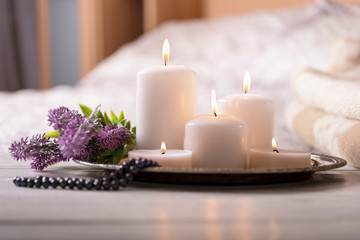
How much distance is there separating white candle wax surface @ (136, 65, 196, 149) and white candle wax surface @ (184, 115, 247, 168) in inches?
2.9

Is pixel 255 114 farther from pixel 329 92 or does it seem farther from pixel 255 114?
pixel 329 92

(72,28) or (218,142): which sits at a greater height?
(72,28)

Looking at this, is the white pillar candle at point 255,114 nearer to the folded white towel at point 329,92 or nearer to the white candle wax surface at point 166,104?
the white candle wax surface at point 166,104

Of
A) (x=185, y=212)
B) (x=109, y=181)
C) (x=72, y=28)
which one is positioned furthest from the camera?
(x=72, y=28)

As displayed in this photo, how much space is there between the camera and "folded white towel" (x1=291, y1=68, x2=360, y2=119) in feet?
2.79

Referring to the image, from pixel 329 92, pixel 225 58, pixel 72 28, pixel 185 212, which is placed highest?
pixel 72 28

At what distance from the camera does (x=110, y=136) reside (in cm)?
68

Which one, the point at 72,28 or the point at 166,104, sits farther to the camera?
the point at 72,28

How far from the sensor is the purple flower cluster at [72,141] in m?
0.63

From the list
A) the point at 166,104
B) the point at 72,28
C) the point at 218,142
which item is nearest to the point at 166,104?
the point at 166,104

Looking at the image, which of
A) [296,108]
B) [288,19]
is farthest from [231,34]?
[296,108]

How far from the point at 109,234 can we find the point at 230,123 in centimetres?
26

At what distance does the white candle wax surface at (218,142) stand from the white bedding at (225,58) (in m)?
0.67

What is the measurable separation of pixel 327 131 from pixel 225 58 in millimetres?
1255
